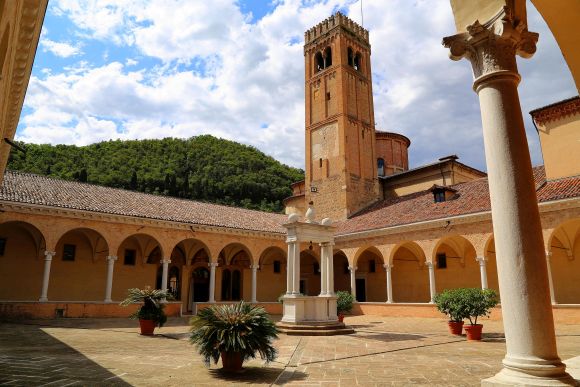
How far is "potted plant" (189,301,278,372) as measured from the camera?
6934mm

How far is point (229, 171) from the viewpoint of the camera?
174 feet

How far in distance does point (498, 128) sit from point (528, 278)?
1401 mm

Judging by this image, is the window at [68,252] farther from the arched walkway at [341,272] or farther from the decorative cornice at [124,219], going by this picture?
the arched walkway at [341,272]

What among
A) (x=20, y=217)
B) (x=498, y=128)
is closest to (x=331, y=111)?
(x=20, y=217)

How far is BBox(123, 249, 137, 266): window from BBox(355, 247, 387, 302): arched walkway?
45.1ft

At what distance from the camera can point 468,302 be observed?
12539 millimetres

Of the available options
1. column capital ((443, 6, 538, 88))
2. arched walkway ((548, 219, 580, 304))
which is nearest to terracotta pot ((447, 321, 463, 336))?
arched walkway ((548, 219, 580, 304))

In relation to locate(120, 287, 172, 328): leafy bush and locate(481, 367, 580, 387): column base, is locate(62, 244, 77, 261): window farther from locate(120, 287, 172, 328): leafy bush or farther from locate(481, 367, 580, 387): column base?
locate(481, 367, 580, 387): column base

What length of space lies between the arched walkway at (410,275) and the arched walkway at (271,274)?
25.1ft

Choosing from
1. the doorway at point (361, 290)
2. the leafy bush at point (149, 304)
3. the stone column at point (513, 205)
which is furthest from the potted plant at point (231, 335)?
the doorway at point (361, 290)

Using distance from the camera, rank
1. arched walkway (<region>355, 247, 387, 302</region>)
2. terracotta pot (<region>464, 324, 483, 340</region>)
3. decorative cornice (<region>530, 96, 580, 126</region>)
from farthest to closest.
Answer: arched walkway (<region>355, 247, 387, 302</region>) < decorative cornice (<region>530, 96, 580, 126</region>) < terracotta pot (<region>464, 324, 483, 340</region>)

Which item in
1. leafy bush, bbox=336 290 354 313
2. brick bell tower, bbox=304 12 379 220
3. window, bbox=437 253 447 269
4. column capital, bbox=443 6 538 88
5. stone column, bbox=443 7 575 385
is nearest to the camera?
stone column, bbox=443 7 575 385

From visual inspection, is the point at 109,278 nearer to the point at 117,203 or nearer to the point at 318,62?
the point at 117,203

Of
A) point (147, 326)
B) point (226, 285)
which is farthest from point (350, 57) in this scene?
point (147, 326)
